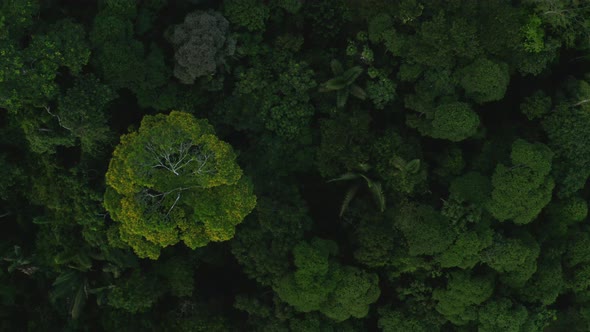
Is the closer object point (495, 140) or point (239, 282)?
point (495, 140)

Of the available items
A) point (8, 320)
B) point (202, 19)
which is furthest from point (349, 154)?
point (8, 320)

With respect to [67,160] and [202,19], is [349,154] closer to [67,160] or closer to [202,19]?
[202,19]

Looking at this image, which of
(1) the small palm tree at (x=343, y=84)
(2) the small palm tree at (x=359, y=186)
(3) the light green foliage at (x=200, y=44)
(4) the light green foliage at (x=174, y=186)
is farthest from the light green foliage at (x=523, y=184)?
(3) the light green foliage at (x=200, y=44)

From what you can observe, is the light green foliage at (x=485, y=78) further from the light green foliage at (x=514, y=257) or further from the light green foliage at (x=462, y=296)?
the light green foliage at (x=462, y=296)

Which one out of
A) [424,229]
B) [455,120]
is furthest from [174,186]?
[455,120]

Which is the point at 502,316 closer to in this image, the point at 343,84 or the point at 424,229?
the point at 424,229

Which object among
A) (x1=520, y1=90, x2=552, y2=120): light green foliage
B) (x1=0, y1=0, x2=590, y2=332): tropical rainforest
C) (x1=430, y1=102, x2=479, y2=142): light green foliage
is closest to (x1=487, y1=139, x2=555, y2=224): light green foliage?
(x1=0, y1=0, x2=590, y2=332): tropical rainforest
